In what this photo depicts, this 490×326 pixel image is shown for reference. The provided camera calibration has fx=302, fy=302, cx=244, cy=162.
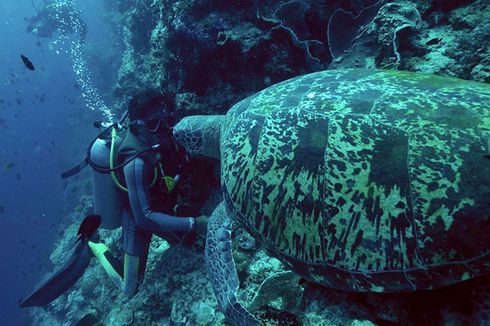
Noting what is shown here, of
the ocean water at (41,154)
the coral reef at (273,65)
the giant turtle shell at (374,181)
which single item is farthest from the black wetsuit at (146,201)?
the ocean water at (41,154)

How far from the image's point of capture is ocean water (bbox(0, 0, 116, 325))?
16.8 meters

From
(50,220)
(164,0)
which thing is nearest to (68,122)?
(50,220)

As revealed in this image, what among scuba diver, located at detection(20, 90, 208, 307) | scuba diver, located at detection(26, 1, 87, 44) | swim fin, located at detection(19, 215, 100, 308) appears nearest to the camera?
scuba diver, located at detection(20, 90, 208, 307)

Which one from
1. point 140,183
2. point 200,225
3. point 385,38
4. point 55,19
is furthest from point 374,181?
point 55,19

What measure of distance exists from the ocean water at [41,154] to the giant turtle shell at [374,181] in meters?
10.6

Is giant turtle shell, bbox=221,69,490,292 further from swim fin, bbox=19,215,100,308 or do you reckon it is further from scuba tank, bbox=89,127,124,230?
swim fin, bbox=19,215,100,308

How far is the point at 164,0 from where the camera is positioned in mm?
4590

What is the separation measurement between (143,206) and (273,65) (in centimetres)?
210

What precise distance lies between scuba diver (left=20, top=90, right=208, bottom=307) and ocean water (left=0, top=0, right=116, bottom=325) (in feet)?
26.7

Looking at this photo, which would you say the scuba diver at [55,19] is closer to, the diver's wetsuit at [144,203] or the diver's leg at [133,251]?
the diver's leg at [133,251]

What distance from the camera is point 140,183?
10.2 ft

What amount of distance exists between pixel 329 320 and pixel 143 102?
2.63m

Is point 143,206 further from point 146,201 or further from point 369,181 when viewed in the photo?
point 369,181

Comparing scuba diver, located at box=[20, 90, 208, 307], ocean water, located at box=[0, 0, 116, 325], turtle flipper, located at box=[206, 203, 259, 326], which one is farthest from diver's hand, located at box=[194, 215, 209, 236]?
ocean water, located at box=[0, 0, 116, 325]
